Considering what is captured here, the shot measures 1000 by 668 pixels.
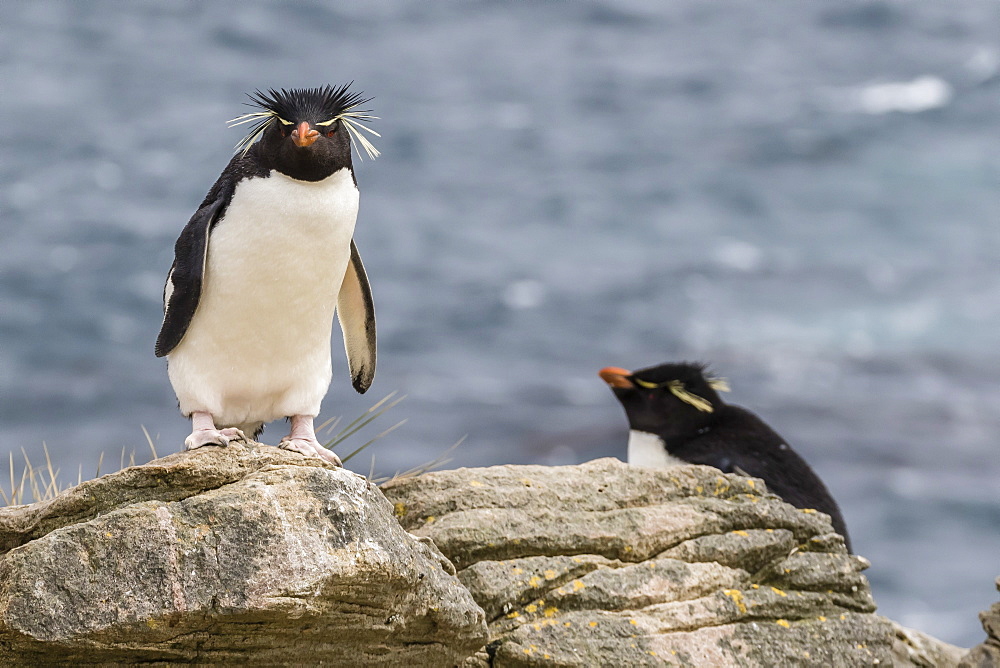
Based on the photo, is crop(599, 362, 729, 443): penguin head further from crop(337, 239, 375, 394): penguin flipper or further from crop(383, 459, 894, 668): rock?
crop(337, 239, 375, 394): penguin flipper

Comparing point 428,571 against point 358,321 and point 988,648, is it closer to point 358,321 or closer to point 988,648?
point 358,321

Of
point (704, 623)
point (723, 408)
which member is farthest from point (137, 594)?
point (723, 408)

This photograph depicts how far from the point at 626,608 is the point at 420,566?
109 centimetres

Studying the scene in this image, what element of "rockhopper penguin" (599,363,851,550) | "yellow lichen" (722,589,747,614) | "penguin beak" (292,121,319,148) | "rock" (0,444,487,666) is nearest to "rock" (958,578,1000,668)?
"rockhopper penguin" (599,363,851,550)

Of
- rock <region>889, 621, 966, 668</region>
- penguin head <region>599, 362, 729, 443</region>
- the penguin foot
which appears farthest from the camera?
penguin head <region>599, 362, 729, 443</region>

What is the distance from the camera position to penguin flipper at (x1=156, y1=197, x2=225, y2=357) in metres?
4.57

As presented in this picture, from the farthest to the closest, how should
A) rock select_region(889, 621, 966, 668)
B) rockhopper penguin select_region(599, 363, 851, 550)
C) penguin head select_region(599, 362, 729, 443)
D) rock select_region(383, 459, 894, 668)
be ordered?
penguin head select_region(599, 362, 729, 443)
rockhopper penguin select_region(599, 363, 851, 550)
rock select_region(889, 621, 966, 668)
rock select_region(383, 459, 894, 668)

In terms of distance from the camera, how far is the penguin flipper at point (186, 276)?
15.0 ft

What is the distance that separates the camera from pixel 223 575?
3641 mm

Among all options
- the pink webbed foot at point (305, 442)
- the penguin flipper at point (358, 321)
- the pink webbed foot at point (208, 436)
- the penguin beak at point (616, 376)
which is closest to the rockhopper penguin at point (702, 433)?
the penguin beak at point (616, 376)

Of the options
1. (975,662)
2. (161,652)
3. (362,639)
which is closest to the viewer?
(161,652)

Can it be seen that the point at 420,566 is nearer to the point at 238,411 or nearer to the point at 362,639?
the point at 362,639

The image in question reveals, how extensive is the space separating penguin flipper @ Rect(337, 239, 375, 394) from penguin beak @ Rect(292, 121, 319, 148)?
2.95ft

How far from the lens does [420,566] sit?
3961mm
